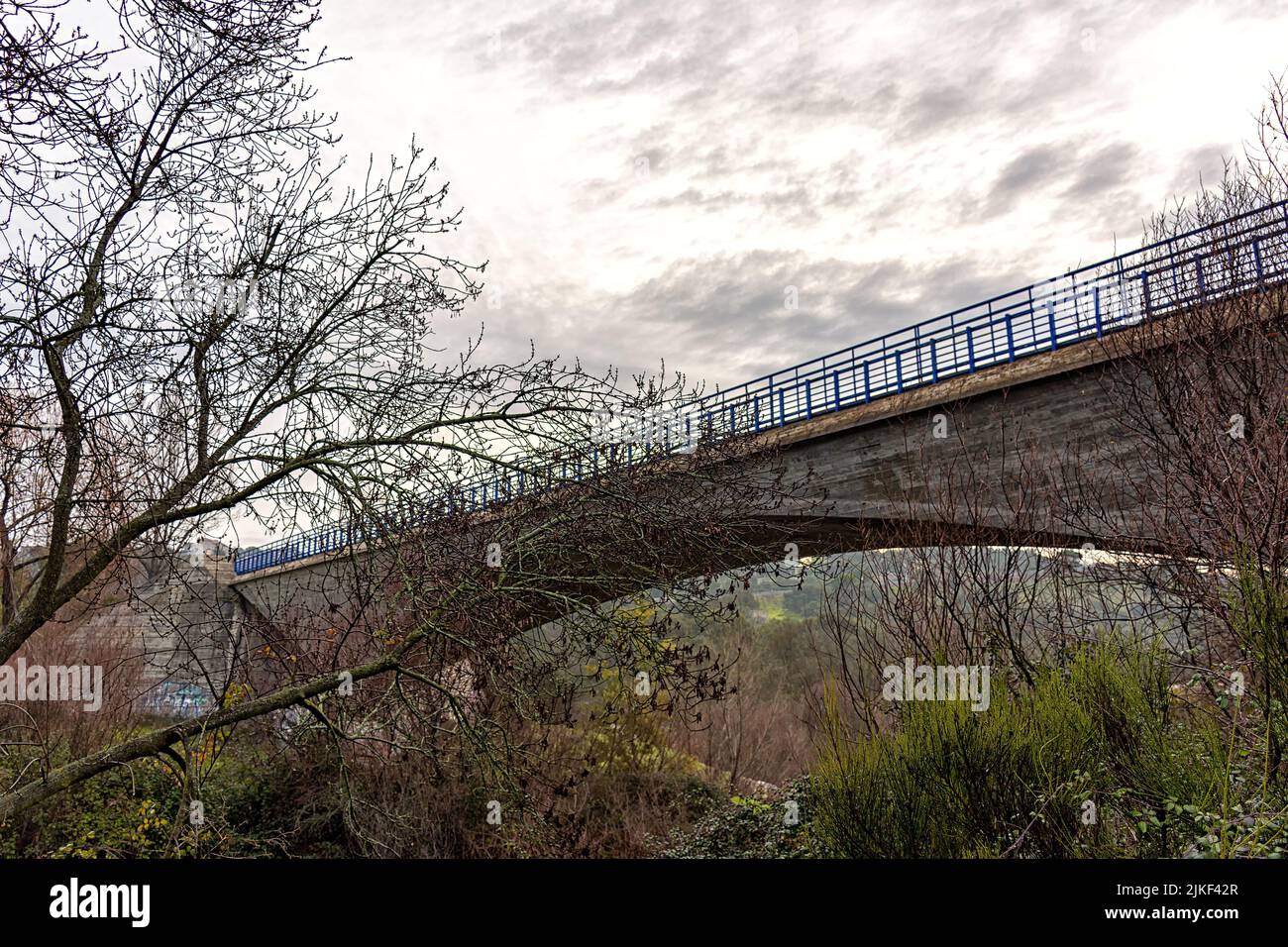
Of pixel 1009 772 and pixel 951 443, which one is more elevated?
pixel 951 443

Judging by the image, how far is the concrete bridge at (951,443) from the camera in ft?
23.2

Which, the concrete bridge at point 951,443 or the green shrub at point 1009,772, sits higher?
the concrete bridge at point 951,443

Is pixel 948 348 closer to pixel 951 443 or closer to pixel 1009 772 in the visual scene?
pixel 951 443

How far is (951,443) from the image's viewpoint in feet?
44.3

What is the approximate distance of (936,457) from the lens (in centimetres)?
1364

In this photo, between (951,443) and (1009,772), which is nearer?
(1009,772)

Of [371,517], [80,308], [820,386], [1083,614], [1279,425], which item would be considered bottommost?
[1083,614]

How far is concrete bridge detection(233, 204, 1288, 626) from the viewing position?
7070 mm

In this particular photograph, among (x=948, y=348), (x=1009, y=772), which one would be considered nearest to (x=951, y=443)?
(x=948, y=348)
